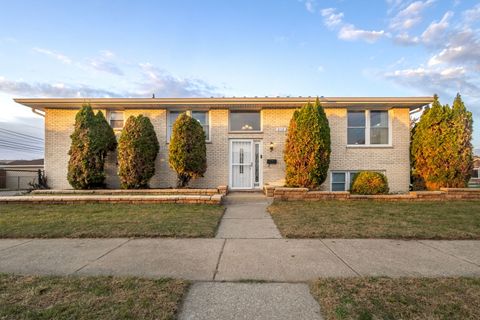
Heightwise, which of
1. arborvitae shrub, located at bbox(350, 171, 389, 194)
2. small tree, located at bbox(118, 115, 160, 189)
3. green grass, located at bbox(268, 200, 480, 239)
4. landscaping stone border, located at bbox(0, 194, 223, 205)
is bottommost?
green grass, located at bbox(268, 200, 480, 239)

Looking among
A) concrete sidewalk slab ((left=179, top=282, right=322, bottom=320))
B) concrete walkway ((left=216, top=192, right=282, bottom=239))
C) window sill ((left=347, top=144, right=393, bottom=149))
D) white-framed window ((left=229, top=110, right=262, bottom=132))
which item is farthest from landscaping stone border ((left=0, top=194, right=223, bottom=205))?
window sill ((left=347, top=144, right=393, bottom=149))

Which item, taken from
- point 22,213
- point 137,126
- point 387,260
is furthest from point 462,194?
point 22,213

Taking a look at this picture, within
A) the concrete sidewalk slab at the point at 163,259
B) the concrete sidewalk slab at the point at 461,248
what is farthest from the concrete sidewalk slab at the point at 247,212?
the concrete sidewalk slab at the point at 461,248

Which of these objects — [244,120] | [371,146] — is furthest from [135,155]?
[371,146]

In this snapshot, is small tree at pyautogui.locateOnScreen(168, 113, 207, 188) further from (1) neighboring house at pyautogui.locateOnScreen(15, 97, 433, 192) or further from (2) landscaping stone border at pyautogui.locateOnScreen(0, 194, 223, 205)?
(2) landscaping stone border at pyautogui.locateOnScreen(0, 194, 223, 205)

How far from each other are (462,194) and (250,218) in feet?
25.6

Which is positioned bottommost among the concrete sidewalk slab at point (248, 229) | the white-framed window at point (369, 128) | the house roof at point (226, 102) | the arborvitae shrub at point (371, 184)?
the concrete sidewalk slab at point (248, 229)

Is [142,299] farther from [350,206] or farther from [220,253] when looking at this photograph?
[350,206]

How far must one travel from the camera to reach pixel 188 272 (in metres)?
3.05

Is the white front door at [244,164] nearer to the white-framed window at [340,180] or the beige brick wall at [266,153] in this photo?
the beige brick wall at [266,153]

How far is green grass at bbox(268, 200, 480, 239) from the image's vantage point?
468 centimetres

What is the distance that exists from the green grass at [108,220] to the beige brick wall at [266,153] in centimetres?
323

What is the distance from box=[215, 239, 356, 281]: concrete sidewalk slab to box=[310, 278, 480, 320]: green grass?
1.10 feet

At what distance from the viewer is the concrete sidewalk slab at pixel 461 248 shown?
3.65 m
